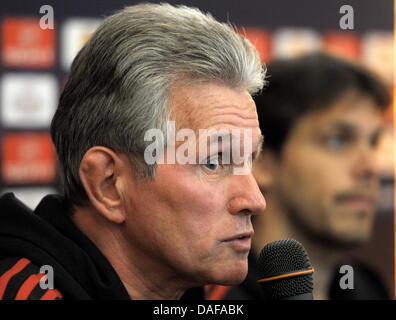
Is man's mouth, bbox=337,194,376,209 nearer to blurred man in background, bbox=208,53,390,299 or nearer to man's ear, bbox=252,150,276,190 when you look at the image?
blurred man in background, bbox=208,53,390,299

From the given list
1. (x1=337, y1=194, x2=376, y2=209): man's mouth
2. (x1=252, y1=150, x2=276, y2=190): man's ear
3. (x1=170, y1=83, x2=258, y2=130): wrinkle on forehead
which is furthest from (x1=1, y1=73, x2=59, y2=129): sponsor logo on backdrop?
(x1=170, y1=83, x2=258, y2=130): wrinkle on forehead

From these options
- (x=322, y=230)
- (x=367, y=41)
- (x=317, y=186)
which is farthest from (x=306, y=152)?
(x=367, y=41)

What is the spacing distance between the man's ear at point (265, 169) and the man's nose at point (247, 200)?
984mm

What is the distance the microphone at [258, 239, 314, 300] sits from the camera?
108 centimetres

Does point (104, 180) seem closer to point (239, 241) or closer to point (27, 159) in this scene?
point (239, 241)

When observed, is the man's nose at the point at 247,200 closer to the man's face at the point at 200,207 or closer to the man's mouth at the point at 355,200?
the man's face at the point at 200,207

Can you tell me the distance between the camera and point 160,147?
1.14 m

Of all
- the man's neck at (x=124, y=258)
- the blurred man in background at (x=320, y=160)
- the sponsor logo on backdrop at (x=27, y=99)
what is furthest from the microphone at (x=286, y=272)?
the sponsor logo on backdrop at (x=27, y=99)

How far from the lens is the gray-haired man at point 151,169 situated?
113 cm

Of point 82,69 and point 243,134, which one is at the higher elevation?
point 82,69

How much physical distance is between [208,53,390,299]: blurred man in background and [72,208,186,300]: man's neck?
86 cm

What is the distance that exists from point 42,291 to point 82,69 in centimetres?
41

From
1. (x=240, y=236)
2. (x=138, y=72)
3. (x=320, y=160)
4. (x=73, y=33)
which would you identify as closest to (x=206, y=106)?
(x=138, y=72)

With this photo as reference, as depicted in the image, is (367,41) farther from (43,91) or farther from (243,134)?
(243,134)
